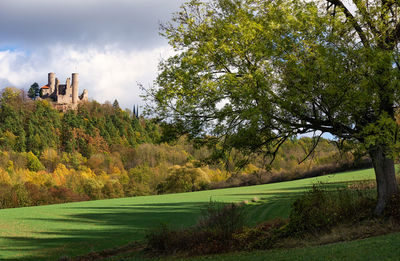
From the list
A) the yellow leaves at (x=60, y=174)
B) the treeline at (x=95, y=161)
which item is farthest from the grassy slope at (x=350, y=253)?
the yellow leaves at (x=60, y=174)

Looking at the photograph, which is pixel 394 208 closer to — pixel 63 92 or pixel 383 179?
pixel 383 179

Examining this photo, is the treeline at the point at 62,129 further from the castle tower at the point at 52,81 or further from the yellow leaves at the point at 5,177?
the castle tower at the point at 52,81

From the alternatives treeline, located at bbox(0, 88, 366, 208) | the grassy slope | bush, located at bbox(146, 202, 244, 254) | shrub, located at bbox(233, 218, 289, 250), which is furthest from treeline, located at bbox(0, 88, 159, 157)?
the grassy slope

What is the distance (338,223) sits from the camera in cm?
1377

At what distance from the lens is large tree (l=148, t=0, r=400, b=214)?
38.7 ft

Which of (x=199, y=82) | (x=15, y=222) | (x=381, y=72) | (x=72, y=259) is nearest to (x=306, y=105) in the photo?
(x=381, y=72)

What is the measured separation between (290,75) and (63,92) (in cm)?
16194

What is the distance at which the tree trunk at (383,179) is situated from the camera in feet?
44.6

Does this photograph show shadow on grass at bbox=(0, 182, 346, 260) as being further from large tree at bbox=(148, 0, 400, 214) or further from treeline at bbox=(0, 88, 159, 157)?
treeline at bbox=(0, 88, 159, 157)

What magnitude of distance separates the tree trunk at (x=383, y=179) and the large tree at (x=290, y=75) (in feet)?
0.12

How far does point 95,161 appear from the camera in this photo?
98.6m

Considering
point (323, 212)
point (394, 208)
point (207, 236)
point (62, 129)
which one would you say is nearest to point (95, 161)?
point (62, 129)

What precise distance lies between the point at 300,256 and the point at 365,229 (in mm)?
3824

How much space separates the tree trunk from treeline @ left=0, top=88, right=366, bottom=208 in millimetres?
39280
